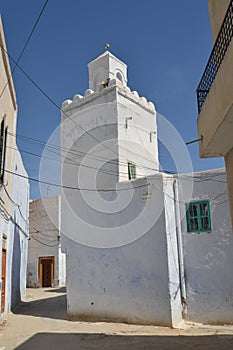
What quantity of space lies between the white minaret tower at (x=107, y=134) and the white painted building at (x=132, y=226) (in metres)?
0.05

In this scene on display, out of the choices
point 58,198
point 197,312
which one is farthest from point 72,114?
point 58,198

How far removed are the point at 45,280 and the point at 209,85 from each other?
23.8m

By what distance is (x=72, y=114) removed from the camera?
52.5 ft

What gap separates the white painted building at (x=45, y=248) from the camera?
87.5 ft

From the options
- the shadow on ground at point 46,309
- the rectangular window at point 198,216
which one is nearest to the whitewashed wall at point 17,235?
the shadow on ground at point 46,309

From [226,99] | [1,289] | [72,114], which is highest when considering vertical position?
[72,114]

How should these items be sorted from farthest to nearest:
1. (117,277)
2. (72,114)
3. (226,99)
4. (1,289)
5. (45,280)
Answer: (45,280) → (72,114) → (117,277) → (1,289) → (226,99)

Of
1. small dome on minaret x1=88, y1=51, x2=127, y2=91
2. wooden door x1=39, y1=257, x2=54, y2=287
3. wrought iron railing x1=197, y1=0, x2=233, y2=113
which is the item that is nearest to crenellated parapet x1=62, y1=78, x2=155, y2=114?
small dome on minaret x1=88, y1=51, x2=127, y2=91

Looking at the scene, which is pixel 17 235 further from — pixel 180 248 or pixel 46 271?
pixel 46 271

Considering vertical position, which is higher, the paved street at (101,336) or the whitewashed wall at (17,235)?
the whitewashed wall at (17,235)

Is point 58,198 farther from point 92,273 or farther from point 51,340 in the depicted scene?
point 51,340

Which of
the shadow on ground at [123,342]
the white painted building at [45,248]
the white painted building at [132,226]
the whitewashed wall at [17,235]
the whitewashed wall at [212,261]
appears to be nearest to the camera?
the shadow on ground at [123,342]

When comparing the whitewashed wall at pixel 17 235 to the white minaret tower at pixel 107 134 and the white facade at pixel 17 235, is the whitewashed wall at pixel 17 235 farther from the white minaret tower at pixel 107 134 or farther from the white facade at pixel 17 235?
the white minaret tower at pixel 107 134

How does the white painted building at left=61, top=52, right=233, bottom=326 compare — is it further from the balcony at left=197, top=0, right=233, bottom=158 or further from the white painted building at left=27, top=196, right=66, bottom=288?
the white painted building at left=27, top=196, right=66, bottom=288
